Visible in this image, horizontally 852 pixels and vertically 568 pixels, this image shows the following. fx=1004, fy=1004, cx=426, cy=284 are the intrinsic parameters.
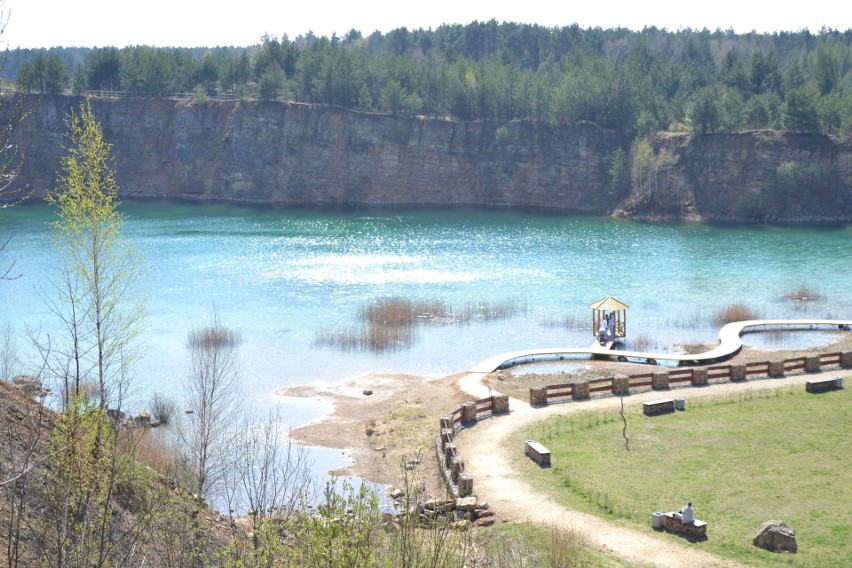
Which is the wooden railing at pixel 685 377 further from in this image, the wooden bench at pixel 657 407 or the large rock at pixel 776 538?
the large rock at pixel 776 538

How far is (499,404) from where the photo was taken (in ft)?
143

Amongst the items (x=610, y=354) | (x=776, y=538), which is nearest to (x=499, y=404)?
(x=610, y=354)

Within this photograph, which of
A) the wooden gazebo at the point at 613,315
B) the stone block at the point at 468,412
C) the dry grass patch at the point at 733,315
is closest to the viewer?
the stone block at the point at 468,412

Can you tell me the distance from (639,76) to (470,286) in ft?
273

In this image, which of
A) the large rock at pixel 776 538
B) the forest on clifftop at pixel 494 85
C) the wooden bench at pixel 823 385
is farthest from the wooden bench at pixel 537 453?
the forest on clifftop at pixel 494 85

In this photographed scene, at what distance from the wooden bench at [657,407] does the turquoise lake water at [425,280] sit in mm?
15875

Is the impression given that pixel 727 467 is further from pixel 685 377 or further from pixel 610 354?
pixel 610 354

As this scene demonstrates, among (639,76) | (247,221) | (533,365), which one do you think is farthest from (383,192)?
(533,365)

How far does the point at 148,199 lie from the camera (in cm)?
15512

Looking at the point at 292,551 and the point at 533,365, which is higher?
the point at 292,551

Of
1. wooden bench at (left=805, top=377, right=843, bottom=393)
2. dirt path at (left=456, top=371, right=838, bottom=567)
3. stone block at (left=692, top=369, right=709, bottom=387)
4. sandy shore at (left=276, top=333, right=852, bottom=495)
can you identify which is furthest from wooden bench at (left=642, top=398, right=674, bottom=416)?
sandy shore at (left=276, top=333, right=852, bottom=495)

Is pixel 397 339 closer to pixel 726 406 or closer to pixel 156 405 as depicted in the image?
pixel 156 405

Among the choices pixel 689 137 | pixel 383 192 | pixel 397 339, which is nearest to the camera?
pixel 397 339

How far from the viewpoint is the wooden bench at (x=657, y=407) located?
42.3m
